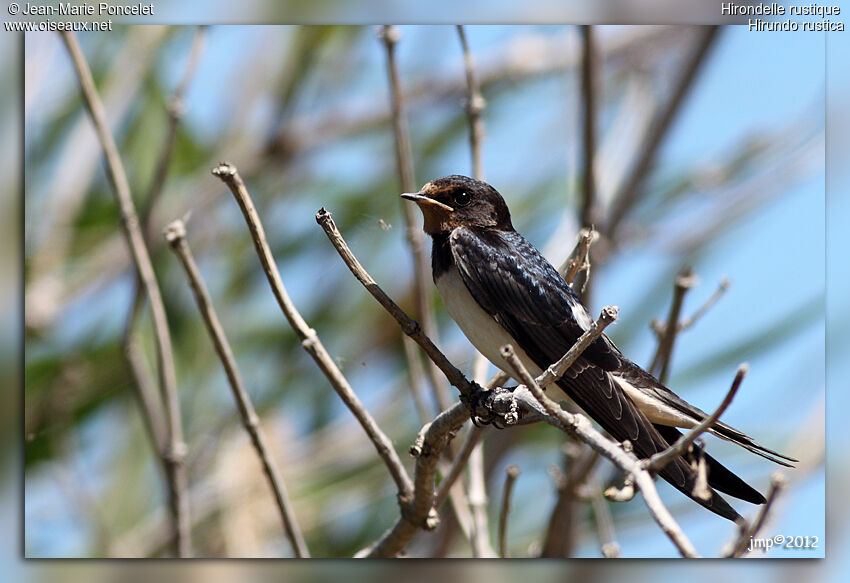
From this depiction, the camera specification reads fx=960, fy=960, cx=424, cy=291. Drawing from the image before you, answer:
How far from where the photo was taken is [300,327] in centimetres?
168

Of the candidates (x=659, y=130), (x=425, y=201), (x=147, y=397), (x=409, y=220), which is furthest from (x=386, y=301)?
(x=659, y=130)

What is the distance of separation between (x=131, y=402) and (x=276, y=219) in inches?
23.1

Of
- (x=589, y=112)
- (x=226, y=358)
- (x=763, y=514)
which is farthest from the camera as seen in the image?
(x=589, y=112)

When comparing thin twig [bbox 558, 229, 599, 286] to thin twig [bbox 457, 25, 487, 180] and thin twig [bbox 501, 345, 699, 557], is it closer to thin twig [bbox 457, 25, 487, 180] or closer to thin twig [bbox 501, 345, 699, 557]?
thin twig [bbox 457, 25, 487, 180]

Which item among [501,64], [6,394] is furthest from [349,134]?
[6,394]

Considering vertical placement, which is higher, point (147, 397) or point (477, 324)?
point (477, 324)

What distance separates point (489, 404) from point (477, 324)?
1.16ft

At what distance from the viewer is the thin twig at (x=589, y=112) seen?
2.26 metres

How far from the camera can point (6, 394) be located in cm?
219

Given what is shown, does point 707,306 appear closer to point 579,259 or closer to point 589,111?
point 579,259

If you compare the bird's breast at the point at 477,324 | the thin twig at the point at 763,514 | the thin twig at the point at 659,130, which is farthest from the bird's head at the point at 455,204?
the thin twig at the point at 763,514

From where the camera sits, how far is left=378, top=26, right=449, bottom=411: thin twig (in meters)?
2.01

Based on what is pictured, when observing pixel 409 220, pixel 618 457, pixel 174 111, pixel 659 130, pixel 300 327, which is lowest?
pixel 618 457

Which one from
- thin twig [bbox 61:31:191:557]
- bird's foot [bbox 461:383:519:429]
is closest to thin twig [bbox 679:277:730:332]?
bird's foot [bbox 461:383:519:429]
